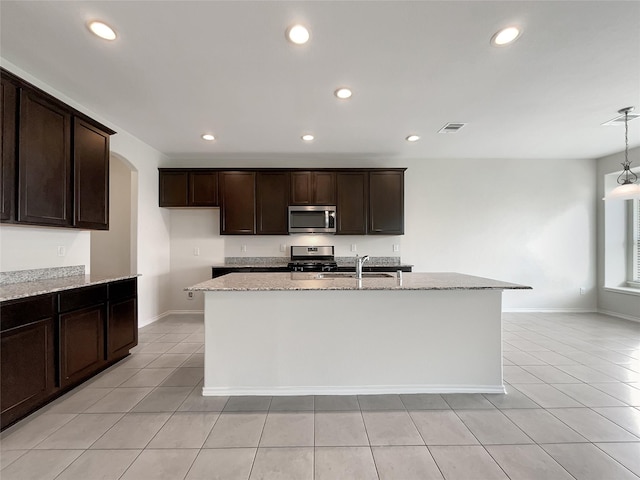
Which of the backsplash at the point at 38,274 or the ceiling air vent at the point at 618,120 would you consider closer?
Result: the backsplash at the point at 38,274

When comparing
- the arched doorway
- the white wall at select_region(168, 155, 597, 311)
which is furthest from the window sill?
the arched doorway

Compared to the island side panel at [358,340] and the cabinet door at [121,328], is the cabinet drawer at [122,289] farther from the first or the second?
the island side panel at [358,340]

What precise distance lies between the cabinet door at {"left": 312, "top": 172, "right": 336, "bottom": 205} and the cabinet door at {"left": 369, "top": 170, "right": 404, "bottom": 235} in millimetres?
623

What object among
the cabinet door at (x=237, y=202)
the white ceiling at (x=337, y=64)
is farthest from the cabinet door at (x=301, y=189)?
the white ceiling at (x=337, y=64)

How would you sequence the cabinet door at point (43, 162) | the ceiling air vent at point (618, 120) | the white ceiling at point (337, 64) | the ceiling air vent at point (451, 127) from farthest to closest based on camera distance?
the ceiling air vent at point (451, 127)
the ceiling air vent at point (618, 120)
the cabinet door at point (43, 162)
the white ceiling at point (337, 64)

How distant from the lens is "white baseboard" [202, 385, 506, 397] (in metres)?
2.30

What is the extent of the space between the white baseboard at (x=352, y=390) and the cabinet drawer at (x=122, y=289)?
1315 millimetres

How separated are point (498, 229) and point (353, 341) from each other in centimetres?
397

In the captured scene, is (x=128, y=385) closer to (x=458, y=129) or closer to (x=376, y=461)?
(x=376, y=461)

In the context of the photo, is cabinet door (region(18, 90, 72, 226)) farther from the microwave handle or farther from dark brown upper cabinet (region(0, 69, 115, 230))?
the microwave handle

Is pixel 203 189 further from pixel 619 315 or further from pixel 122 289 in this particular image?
pixel 619 315

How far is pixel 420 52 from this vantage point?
208cm

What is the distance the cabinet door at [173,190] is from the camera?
4.58 metres

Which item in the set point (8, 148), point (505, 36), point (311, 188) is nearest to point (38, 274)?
point (8, 148)
